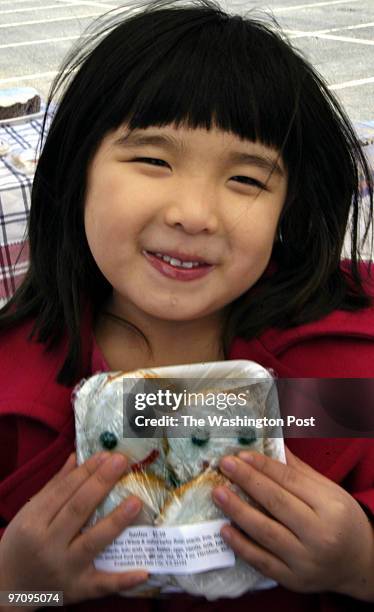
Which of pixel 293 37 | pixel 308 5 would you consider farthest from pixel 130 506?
pixel 308 5

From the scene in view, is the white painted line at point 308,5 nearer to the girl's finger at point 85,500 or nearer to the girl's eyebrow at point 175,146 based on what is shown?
the girl's eyebrow at point 175,146

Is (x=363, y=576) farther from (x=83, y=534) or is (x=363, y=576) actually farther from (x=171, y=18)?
(x=171, y=18)

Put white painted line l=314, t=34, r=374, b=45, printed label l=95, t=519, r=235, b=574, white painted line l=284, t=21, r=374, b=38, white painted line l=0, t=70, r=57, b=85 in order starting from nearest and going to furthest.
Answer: printed label l=95, t=519, r=235, b=574 < white painted line l=0, t=70, r=57, b=85 < white painted line l=314, t=34, r=374, b=45 < white painted line l=284, t=21, r=374, b=38

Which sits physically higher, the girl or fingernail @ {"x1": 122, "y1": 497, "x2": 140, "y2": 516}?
the girl

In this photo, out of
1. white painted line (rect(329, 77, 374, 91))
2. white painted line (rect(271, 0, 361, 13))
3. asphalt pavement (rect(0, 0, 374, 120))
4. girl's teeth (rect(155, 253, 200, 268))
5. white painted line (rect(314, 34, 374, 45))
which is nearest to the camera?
girl's teeth (rect(155, 253, 200, 268))

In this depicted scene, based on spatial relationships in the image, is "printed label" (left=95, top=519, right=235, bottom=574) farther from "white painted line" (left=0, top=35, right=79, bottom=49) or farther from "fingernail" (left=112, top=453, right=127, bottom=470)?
"white painted line" (left=0, top=35, right=79, bottom=49)

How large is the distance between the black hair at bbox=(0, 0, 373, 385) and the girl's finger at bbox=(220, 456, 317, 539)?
0.29 metres

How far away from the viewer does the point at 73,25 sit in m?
8.48

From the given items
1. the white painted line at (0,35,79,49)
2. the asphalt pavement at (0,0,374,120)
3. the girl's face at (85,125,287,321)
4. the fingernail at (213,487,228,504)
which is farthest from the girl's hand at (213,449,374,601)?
the white painted line at (0,35,79,49)

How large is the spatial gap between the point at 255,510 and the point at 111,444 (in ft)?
0.70

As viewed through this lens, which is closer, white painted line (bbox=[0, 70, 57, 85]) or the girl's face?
the girl's face

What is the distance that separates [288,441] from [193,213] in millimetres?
388

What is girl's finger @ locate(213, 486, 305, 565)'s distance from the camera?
849 mm

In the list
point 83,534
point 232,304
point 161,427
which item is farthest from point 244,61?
point 83,534
